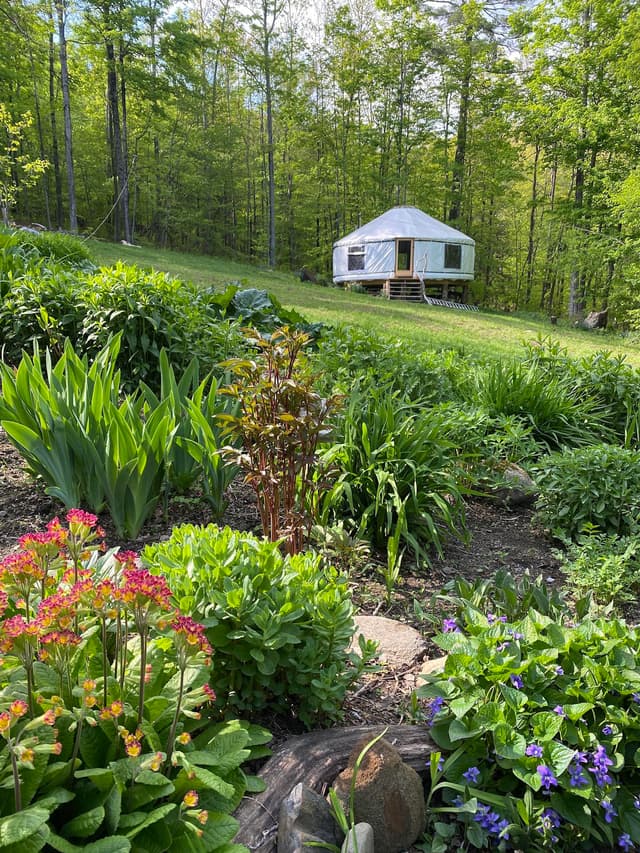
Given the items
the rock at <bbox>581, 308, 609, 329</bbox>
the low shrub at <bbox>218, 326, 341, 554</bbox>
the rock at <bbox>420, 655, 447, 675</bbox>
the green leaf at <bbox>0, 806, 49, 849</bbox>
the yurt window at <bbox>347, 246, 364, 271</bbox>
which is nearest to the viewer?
the green leaf at <bbox>0, 806, 49, 849</bbox>

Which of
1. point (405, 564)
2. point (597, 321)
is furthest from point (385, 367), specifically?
point (597, 321)

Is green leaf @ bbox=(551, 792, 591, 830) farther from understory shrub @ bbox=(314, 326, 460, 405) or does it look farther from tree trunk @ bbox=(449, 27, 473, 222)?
tree trunk @ bbox=(449, 27, 473, 222)

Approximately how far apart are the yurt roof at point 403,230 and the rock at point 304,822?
20607 millimetres

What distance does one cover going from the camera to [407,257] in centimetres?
2166

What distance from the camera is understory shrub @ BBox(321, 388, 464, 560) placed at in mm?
2621

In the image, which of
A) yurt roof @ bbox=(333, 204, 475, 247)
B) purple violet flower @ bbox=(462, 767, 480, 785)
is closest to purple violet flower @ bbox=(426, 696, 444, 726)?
purple violet flower @ bbox=(462, 767, 480, 785)

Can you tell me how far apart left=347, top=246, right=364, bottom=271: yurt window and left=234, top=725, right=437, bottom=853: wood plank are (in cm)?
→ 2102

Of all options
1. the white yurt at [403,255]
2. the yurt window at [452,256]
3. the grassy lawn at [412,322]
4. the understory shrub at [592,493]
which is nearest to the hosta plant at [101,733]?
the understory shrub at [592,493]

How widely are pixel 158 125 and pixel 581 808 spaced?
90.2 feet

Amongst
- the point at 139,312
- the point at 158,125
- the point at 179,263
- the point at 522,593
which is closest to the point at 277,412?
the point at 522,593

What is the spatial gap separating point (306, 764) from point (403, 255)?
21.8m

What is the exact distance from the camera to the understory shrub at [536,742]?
1253mm

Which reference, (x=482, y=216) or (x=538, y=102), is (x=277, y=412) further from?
(x=482, y=216)

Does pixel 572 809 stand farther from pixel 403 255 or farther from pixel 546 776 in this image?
pixel 403 255
